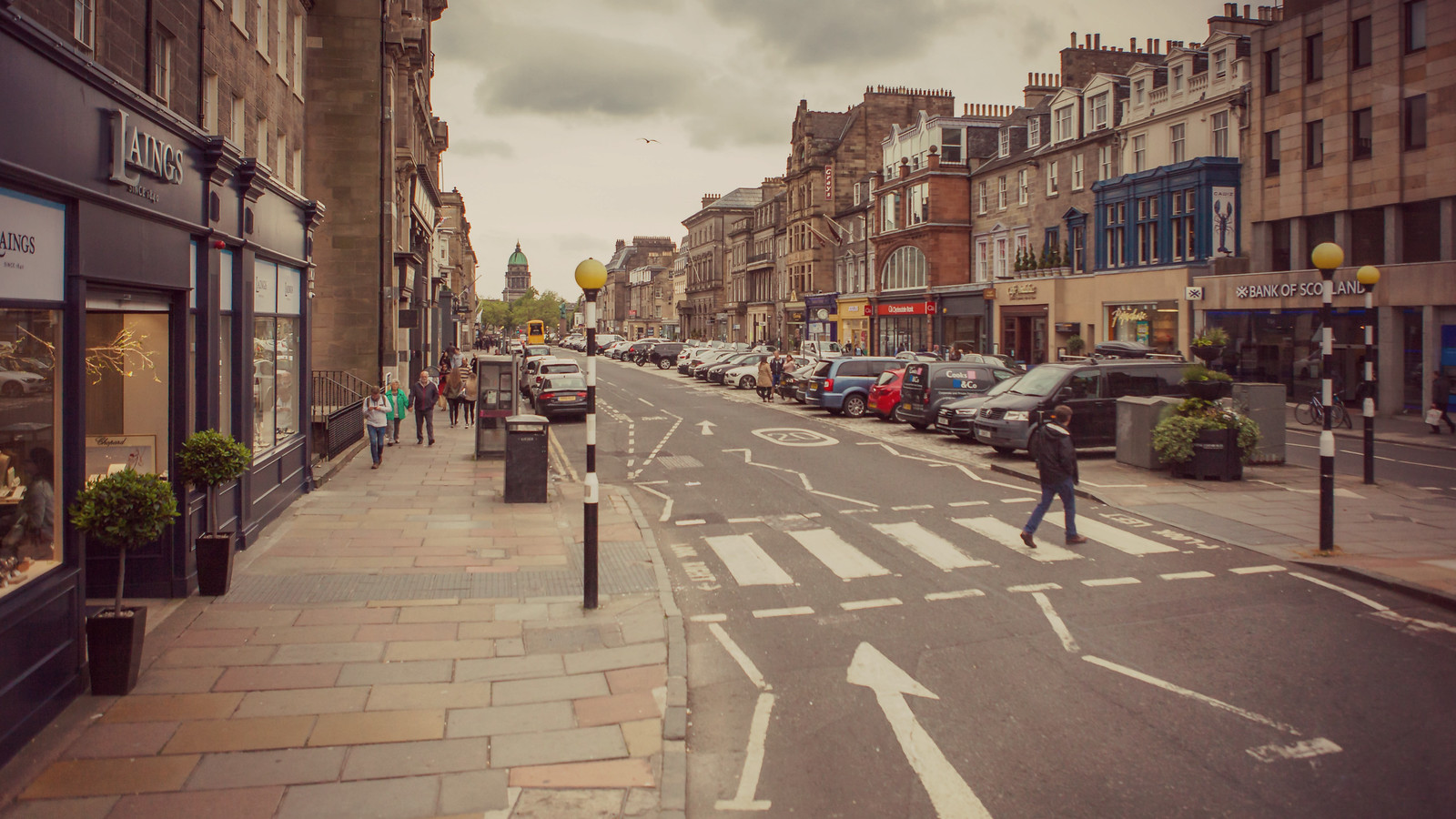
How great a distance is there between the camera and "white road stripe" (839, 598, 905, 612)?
9766 mm

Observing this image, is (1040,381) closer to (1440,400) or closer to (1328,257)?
(1328,257)

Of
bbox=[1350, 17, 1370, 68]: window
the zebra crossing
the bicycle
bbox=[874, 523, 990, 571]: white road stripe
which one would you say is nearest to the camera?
the zebra crossing

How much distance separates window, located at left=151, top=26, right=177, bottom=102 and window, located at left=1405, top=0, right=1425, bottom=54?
102 feet

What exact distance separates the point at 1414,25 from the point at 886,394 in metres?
18.2

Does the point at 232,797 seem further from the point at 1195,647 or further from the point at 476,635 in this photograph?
the point at 1195,647

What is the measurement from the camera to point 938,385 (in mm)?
25109

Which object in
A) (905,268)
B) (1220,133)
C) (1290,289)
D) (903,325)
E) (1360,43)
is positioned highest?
(1360,43)

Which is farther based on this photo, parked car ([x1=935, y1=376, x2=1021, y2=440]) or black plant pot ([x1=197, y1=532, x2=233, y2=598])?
parked car ([x1=935, y1=376, x2=1021, y2=440])

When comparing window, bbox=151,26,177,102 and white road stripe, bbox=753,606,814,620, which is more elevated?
window, bbox=151,26,177,102

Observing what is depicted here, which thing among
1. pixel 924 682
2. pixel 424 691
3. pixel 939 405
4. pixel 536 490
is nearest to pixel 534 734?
pixel 424 691

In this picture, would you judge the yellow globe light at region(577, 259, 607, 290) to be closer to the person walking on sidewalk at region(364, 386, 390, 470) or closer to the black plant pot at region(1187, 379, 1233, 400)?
the person walking on sidewalk at region(364, 386, 390, 470)

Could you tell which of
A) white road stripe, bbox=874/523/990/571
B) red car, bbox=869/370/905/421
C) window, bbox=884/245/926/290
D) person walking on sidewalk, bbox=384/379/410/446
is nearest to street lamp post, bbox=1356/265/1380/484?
white road stripe, bbox=874/523/990/571

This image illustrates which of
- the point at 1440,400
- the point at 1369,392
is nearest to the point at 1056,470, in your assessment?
the point at 1369,392

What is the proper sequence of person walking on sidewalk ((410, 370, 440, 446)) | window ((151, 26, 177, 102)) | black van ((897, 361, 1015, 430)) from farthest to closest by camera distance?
1. black van ((897, 361, 1015, 430))
2. person walking on sidewalk ((410, 370, 440, 446))
3. window ((151, 26, 177, 102))
